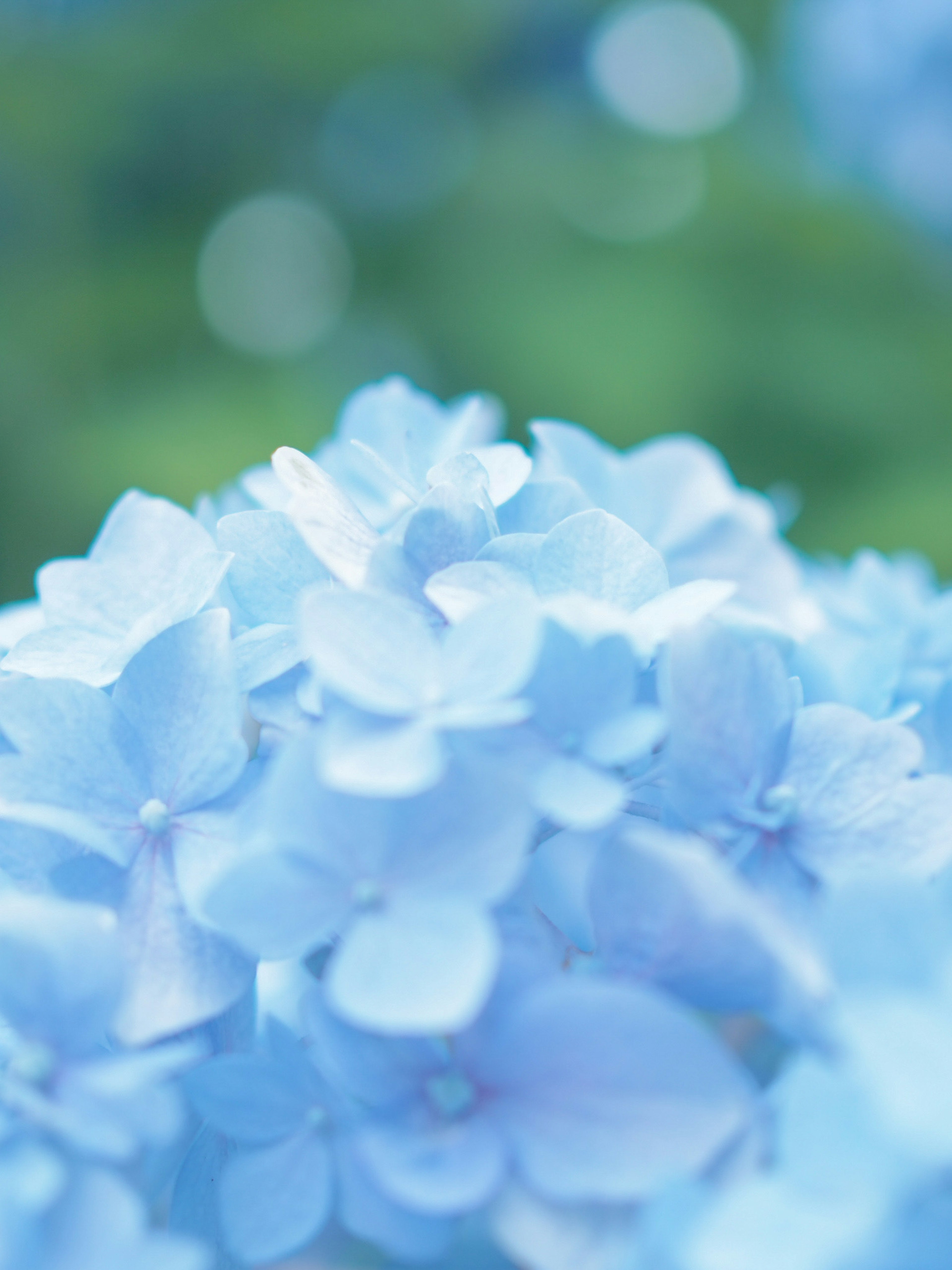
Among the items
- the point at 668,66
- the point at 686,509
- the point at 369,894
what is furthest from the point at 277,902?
the point at 668,66

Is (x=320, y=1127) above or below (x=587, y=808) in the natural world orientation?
below

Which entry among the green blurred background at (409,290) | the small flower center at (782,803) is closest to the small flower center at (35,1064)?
the small flower center at (782,803)

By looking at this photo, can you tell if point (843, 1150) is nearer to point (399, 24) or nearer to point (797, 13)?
point (399, 24)

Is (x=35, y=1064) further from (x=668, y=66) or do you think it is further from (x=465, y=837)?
(x=668, y=66)

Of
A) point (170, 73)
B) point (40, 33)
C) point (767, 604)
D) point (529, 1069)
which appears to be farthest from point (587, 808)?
point (40, 33)

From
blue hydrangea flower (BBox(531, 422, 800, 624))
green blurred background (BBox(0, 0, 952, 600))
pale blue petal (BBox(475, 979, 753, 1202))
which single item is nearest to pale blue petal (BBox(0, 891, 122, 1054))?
pale blue petal (BBox(475, 979, 753, 1202))

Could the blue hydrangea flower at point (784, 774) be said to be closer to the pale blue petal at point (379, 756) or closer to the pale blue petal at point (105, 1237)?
the pale blue petal at point (379, 756)
